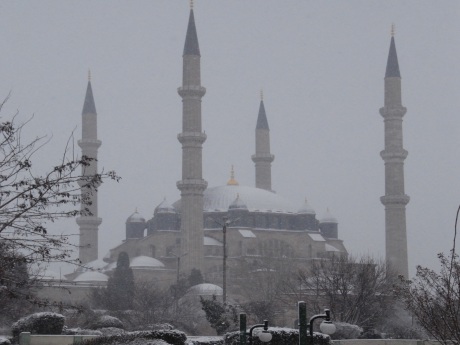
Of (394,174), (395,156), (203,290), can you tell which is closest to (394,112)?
(395,156)

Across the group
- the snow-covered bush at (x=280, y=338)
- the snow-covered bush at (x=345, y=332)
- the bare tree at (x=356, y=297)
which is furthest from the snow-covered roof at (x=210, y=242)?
the snow-covered bush at (x=280, y=338)

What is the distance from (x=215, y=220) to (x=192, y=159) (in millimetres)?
9563

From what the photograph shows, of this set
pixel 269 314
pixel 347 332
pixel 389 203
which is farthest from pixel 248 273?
pixel 347 332

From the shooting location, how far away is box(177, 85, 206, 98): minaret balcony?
6938 cm

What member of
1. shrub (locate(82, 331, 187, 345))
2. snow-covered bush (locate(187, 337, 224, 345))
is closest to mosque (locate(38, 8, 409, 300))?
snow-covered bush (locate(187, 337, 224, 345))

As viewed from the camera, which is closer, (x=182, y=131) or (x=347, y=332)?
(x=347, y=332)

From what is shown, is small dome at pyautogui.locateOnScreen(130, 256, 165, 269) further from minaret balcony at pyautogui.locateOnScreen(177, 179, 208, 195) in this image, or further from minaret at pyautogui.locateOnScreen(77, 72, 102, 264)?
minaret balcony at pyautogui.locateOnScreen(177, 179, 208, 195)

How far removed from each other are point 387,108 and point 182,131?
52.3 ft

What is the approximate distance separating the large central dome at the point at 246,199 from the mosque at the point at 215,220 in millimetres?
A: 88

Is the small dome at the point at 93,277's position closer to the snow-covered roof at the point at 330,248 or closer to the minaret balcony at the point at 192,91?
the minaret balcony at the point at 192,91

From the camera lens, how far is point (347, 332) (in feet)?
92.6

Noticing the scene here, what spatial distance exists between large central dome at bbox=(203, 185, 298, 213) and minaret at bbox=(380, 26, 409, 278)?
46.1ft

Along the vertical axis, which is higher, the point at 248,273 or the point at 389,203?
the point at 389,203

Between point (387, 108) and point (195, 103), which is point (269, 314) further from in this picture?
point (387, 108)
